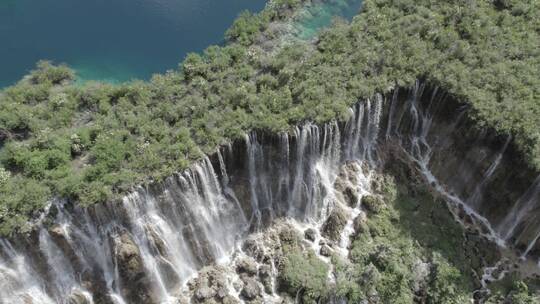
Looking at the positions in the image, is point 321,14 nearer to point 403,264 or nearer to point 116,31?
point 116,31

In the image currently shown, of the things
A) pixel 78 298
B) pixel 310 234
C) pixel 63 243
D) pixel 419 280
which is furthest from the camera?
pixel 310 234

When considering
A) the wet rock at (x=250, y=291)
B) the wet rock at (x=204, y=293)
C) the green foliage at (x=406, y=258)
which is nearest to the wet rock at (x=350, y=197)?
the green foliage at (x=406, y=258)

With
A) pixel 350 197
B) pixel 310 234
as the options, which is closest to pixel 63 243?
pixel 310 234

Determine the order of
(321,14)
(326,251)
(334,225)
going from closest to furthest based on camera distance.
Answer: (326,251) → (334,225) → (321,14)

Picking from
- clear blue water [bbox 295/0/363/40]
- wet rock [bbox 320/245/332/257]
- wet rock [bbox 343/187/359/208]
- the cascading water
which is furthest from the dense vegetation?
clear blue water [bbox 295/0/363/40]

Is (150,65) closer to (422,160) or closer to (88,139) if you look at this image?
(88,139)

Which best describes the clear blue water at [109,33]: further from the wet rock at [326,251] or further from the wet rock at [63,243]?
the wet rock at [326,251]

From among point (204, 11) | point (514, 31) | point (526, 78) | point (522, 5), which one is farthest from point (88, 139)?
point (522, 5)

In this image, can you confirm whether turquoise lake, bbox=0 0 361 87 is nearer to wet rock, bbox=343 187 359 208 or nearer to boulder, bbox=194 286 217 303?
wet rock, bbox=343 187 359 208
